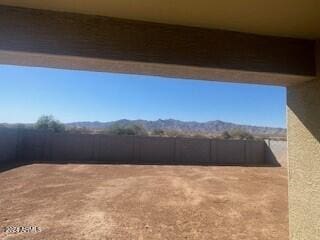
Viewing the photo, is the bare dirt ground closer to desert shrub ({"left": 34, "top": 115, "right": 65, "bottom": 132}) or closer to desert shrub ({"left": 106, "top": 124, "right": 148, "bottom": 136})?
desert shrub ({"left": 34, "top": 115, "right": 65, "bottom": 132})

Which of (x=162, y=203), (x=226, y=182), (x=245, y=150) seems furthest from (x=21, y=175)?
(x=245, y=150)

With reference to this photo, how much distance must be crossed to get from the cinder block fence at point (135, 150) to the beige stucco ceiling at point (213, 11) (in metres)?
19.3

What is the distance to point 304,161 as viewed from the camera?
2.49 m

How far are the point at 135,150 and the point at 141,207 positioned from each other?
1401cm

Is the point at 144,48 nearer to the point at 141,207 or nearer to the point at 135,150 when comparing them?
the point at 141,207

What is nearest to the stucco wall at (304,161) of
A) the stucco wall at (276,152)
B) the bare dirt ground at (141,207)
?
the bare dirt ground at (141,207)

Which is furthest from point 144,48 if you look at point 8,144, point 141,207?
point 8,144

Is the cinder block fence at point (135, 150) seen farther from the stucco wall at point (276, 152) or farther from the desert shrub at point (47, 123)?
the desert shrub at point (47, 123)

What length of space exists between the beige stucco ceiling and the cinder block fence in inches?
759

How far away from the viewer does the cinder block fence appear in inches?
837

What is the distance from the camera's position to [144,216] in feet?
24.9

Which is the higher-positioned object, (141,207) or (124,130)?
(124,130)

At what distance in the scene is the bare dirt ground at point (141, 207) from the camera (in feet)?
21.2

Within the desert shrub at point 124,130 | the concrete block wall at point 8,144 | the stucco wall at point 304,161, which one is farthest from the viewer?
the desert shrub at point 124,130
